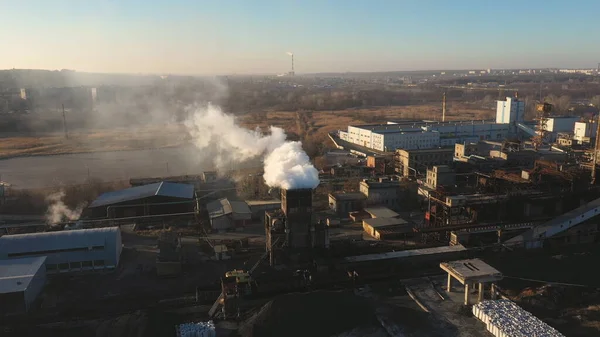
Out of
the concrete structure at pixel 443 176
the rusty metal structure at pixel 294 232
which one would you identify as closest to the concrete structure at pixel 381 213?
the concrete structure at pixel 443 176

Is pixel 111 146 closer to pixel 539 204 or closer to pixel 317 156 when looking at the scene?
pixel 317 156

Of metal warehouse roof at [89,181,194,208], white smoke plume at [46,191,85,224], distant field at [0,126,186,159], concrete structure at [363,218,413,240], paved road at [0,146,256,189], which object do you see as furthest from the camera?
distant field at [0,126,186,159]

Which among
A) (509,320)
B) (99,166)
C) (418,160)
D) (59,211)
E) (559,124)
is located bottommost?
(99,166)

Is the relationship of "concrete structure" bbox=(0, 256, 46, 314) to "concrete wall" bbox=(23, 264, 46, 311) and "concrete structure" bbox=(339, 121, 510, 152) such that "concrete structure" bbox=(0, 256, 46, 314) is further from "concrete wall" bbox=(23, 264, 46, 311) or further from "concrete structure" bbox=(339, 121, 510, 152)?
"concrete structure" bbox=(339, 121, 510, 152)

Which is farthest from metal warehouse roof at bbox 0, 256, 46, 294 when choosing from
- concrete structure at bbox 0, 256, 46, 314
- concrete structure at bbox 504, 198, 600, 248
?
concrete structure at bbox 504, 198, 600, 248

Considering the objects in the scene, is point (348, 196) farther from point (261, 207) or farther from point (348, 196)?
point (261, 207)

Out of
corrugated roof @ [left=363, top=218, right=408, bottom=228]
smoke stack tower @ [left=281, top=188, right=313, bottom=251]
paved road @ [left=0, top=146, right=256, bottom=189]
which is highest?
→ smoke stack tower @ [left=281, top=188, right=313, bottom=251]

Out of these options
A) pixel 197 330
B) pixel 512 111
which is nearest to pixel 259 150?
pixel 197 330
